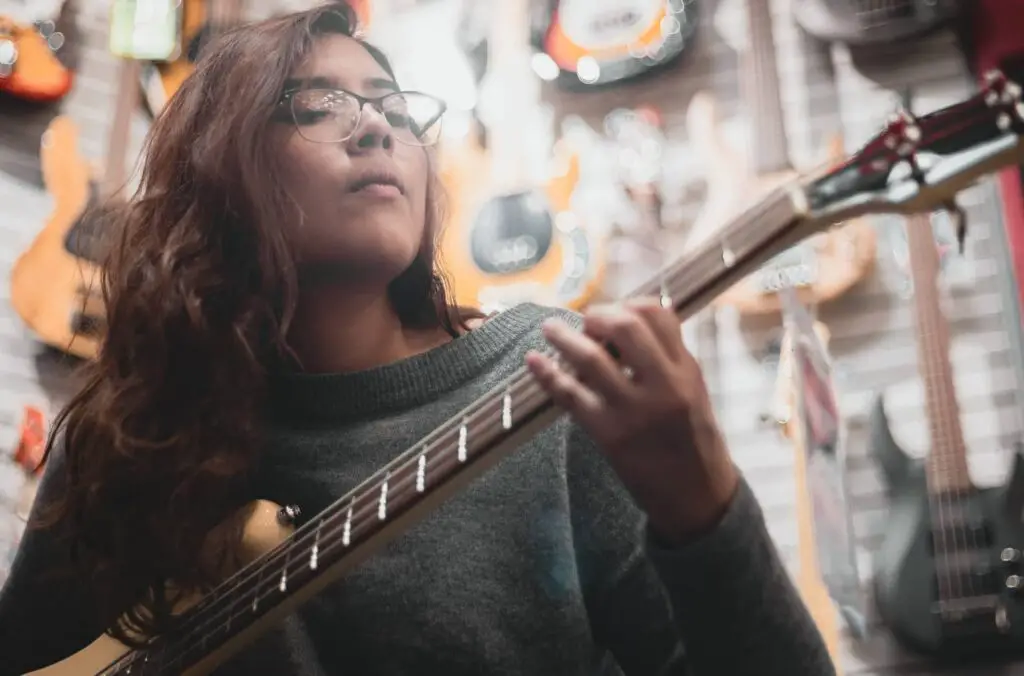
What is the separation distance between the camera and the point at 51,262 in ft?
5.74

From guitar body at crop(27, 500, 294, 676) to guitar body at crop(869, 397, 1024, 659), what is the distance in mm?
836

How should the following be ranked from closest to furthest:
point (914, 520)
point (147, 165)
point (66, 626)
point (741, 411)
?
point (66, 626), point (147, 165), point (914, 520), point (741, 411)

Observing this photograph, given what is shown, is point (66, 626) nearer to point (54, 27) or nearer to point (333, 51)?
point (333, 51)

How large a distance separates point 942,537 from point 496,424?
846 millimetres

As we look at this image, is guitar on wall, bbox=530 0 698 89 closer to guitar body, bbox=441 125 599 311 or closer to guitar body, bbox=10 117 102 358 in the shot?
guitar body, bbox=441 125 599 311

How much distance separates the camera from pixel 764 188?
1675mm

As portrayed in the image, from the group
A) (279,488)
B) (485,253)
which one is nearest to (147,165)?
(279,488)

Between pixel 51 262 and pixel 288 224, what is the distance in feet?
3.08

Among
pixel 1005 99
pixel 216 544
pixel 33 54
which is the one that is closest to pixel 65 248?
pixel 33 54

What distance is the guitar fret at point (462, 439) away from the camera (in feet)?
2.39

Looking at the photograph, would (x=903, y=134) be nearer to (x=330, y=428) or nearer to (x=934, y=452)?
(x=330, y=428)

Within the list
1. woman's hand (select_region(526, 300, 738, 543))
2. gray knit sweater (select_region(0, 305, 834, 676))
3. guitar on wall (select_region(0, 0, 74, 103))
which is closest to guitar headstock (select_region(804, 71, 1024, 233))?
woman's hand (select_region(526, 300, 738, 543))

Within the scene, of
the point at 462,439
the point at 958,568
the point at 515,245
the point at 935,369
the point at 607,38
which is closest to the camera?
the point at 462,439

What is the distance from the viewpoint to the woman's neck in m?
0.98
